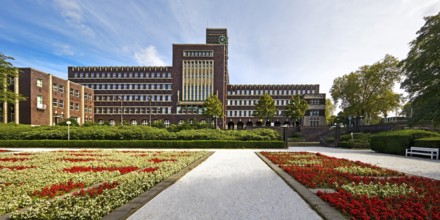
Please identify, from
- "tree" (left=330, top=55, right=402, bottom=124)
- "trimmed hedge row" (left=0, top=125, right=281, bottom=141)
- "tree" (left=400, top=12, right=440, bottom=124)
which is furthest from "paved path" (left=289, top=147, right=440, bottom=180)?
"tree" (left=330, top=55, right=402, bottom=124)

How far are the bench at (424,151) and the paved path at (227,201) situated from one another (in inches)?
671

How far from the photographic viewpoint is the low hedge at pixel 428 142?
55.5 ft

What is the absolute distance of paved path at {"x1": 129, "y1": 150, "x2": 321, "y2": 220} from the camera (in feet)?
15.4

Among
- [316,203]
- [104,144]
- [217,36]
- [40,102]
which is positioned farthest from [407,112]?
[217,36]

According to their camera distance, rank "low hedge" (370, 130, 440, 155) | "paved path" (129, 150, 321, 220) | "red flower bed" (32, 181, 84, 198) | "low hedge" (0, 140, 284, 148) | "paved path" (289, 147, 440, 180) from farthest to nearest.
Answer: "low hedge" (0, 140, 284, 148) < "low hedge" (370, 130, 440, 155) < "paved path" (289, 147, 440, 180) < "red flower bed" (32, 181, 84, 198) < "paved path" (129, 150, 321, 220)

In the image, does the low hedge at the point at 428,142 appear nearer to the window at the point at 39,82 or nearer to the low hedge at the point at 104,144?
the low hedge at the point at 104,144

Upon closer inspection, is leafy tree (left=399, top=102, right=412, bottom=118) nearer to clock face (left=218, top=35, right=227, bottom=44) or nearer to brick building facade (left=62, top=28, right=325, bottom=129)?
brick building facade (left=62, top=28, right=325, bottom=129)

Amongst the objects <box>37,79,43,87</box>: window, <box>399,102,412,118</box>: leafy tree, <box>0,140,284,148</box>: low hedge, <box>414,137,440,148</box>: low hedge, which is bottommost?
<box>0,140,284,148</box>: low hedge

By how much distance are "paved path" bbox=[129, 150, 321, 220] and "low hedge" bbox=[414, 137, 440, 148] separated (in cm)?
1792

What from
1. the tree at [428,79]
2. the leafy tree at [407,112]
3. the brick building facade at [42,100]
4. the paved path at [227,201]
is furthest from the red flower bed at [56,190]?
the brick building facade at [42,100]

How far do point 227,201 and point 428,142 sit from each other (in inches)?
839

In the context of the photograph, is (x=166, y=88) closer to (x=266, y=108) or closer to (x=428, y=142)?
(x=266, y=108)

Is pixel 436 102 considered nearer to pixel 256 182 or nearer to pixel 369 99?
pixel 256 182

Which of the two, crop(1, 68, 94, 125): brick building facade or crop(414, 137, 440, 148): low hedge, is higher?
crop(1, 68, 94, 125): brick building facade
